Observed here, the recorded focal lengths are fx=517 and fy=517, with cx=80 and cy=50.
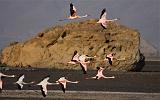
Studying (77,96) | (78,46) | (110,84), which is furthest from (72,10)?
(78,46)

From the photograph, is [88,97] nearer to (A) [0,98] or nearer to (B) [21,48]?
(A) [0,98]

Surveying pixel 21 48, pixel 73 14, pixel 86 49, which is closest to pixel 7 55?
pixel 21 48

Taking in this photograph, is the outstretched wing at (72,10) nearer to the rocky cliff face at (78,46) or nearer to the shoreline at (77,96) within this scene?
the shoreline at (77,96)

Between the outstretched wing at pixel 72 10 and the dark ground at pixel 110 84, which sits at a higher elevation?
the outstretched wing at pixel 72 10

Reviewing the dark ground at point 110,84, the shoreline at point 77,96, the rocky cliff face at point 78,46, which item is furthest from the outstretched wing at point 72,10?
the rocky cliff face at point 78,46

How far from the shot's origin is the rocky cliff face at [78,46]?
115125 millimetres

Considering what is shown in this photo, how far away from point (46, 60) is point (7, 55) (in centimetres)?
1796

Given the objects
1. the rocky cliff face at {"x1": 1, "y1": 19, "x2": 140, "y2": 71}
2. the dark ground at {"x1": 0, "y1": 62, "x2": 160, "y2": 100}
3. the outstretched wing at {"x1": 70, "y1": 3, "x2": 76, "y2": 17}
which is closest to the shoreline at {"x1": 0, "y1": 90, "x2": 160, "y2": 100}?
the dark ground at {"x1": 0, "y1": 62, "x2": 160, "y2": 100}

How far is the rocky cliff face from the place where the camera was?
115125 mm

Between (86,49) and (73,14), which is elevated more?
(73,14)

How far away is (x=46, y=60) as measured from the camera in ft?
444

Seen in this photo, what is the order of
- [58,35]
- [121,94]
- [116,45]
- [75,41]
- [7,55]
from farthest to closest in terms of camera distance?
[7,55], [58,35], [75,41], [116,45], [121,94]

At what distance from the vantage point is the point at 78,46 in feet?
400

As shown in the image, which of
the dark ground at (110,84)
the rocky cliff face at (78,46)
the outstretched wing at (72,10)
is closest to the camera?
the outstretched wing at (72,10)
